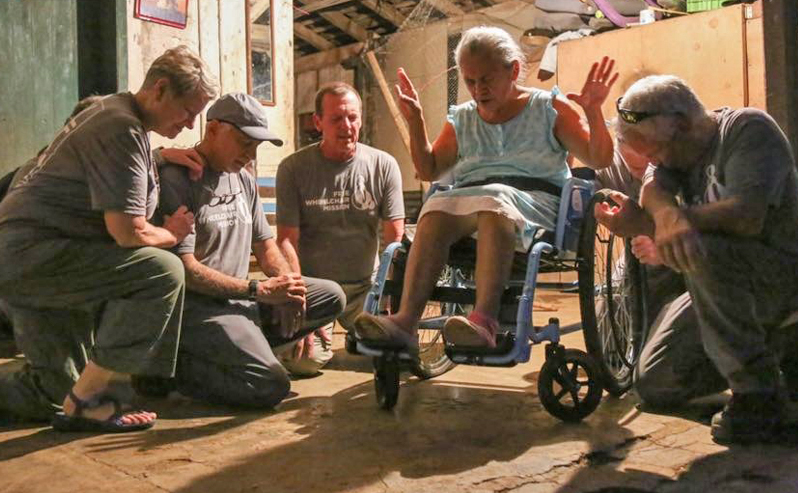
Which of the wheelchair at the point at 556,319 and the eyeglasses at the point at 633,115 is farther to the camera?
the wheelchair at the point at 556,319

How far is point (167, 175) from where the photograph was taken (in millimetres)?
2812

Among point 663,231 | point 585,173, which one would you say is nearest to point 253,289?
point 585,173

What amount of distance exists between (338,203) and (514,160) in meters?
0.99

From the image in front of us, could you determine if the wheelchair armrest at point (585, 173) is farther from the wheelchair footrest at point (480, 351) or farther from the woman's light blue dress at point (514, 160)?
the wheelchair footrest at point (480, 351)

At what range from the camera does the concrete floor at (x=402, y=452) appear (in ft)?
6.16

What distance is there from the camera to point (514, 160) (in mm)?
2738

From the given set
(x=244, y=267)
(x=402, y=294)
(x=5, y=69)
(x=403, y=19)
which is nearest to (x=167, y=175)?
(x=244, y=267)

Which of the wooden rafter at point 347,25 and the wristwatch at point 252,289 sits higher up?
the wooden rafter at point 347,25

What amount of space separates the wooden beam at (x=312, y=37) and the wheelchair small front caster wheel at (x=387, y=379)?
311 inches

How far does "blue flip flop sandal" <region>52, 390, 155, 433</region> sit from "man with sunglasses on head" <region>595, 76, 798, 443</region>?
1.55 meters

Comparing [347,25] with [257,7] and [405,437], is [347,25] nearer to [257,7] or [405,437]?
[257,7]

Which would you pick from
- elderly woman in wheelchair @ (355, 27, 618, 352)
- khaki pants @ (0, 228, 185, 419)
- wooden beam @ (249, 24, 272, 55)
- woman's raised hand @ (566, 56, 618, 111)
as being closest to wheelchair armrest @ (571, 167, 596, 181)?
elderly woman in wheelchair @ (355, 27, 618, 352)

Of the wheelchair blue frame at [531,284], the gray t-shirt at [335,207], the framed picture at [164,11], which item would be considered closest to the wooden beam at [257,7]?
the framed picture at [164,11]

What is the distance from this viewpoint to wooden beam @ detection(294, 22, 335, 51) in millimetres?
9961
